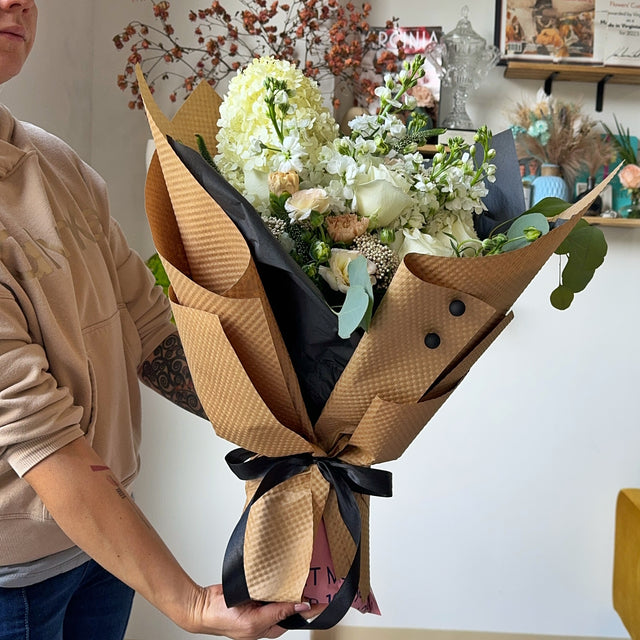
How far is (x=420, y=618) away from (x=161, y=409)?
1.30 metres

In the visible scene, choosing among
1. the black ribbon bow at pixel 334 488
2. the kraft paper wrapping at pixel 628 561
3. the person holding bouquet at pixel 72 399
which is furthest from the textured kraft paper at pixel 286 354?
the kraft paper wrapping at pixel 628 561

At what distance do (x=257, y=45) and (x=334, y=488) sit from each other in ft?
6.51

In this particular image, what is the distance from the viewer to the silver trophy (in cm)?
274

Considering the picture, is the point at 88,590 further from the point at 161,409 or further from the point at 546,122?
the point at 546,122

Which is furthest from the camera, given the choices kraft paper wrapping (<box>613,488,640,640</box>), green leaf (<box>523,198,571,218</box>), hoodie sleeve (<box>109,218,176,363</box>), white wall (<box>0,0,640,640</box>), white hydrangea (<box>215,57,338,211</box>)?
white wall (<box>0,0,640,640</box>)

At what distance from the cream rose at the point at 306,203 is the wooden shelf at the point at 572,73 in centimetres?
224

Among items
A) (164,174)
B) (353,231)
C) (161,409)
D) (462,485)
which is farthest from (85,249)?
(462,485)

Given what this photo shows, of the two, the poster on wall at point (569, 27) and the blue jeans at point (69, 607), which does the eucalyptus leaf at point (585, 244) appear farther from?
the poster on wall at point (569, 27)

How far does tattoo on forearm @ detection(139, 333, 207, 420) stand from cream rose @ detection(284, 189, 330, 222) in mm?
569

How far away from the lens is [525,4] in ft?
9.20

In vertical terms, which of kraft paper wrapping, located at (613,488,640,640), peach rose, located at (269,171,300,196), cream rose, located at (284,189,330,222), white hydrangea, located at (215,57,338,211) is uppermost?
white hydrangea, located at (215,57,338,211)

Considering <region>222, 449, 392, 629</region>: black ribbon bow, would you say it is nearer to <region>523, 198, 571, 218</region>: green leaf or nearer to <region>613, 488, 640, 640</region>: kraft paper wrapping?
<region>523, 198, 571, 218</region>: green leaf

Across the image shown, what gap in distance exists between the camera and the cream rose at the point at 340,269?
78cm

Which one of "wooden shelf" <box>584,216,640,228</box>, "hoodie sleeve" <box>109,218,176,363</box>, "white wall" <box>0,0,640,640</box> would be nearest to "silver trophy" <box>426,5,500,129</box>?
"white wall" <box>0,0,640,640</box>
